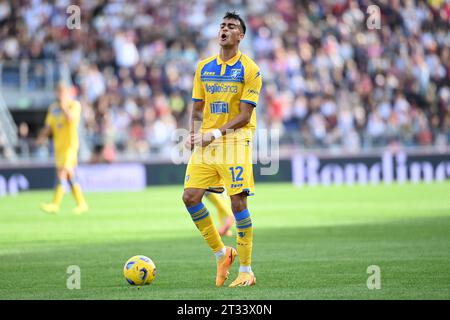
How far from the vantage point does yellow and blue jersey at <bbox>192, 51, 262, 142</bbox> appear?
399 inches

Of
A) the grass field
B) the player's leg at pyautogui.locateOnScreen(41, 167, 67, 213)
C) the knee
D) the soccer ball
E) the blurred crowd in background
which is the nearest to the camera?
the grass field

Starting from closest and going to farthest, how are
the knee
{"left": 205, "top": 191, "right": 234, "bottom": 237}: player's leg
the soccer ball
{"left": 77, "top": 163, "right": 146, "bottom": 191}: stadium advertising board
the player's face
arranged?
the soccer ball, the player's face, the knee, {"left": 205, "top": 191, "right": 234, "bottom": 237}: player's leg, {"left": 77, "top": 163, "right": 146, "bottom": 191}: stadium advertising board

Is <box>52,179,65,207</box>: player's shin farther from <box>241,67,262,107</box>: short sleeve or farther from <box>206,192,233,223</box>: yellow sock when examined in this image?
<box>241,67,262,107</box>: short sleeve

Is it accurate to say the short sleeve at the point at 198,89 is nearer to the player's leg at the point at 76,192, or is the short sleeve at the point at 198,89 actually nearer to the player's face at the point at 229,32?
the player's face at the point at 229,32

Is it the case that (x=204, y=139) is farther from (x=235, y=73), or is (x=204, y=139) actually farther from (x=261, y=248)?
(x=261, y=248)

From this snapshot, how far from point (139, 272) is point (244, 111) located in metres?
1.93

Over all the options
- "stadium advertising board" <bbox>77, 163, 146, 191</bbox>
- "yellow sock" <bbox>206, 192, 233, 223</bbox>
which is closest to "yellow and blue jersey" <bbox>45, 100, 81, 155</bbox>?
"yellow sock" <bbox>206, 192, 233, 223</bbox>

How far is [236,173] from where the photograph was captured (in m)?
10.1

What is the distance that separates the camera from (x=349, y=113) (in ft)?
104

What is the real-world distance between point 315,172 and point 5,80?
982cm

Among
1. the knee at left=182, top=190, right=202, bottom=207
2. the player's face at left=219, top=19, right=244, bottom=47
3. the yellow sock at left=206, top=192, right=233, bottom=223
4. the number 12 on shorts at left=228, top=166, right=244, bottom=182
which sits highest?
the player's face at left=219, top=19, right=244, bottom=47

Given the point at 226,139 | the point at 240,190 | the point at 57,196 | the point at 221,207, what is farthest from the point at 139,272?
the point at 57,196

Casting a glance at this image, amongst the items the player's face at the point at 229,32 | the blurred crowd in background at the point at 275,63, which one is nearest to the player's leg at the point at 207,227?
the player's face at the point at 229,32

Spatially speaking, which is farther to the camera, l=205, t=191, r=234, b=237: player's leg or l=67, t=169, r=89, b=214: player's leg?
l=67, t=169, r=89, b=214: player's leg
